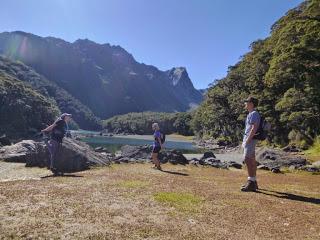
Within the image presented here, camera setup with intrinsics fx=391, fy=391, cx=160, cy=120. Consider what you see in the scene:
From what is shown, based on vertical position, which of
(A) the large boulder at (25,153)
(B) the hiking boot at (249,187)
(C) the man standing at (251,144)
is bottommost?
(B) the hiking boot at (249,187)

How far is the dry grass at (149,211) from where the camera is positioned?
9602 mm

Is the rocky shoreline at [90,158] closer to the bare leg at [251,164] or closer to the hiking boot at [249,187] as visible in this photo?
the hiking boot at [249,187]

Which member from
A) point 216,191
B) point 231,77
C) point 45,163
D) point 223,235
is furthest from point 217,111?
point 223,235

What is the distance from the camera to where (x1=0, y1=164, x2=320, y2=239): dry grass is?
378 inches

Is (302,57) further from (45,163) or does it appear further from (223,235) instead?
(223,235)

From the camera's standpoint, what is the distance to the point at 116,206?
12.3 metres

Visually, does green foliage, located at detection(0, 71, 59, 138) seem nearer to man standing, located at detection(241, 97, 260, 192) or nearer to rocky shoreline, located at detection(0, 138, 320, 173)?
rocky shoreline, located at detection(0, 138, 320, 173)

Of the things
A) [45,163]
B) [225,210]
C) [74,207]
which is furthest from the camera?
[45,163]

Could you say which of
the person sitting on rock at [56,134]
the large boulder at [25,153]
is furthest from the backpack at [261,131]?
the large boulder at [25,153]

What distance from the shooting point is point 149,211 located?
38.9ft

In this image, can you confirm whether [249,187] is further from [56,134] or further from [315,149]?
[315,149]

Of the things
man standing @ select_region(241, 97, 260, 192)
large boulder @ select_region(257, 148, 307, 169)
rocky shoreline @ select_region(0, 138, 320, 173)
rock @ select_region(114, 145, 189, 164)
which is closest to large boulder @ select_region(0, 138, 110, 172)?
rocky shoreline @ select_region(0, 138, 320, 173)

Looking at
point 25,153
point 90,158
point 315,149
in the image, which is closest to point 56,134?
point 90,158

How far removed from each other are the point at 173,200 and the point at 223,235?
162 inches
